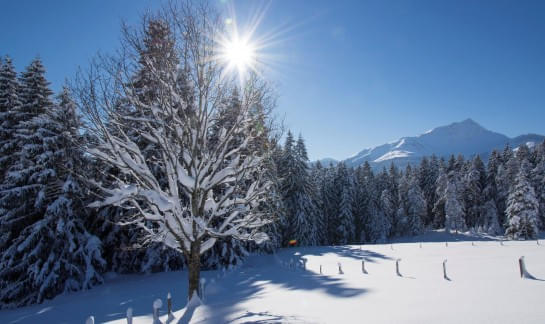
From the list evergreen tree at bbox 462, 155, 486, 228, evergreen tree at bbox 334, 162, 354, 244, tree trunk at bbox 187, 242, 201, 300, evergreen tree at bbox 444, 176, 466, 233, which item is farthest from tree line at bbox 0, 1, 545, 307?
evergreen tree at bbox 462, 155, 486, 228

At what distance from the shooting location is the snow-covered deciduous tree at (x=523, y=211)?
41812mm

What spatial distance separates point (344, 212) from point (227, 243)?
32734 mm

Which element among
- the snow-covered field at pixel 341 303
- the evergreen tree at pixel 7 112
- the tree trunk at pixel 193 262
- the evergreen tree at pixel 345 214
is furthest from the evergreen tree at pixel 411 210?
the evergreen tree at pixel 7 112

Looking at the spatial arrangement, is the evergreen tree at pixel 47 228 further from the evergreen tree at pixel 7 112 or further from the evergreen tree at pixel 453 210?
the evergreen tree at pixel 453 210

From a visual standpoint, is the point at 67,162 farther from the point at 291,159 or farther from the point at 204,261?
the point at 291,159

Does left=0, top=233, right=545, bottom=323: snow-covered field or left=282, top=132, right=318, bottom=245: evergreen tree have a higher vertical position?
left=282, top=132, right=318, bottom=245: evergreen tree

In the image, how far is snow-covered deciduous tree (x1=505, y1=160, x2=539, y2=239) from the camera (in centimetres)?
4181

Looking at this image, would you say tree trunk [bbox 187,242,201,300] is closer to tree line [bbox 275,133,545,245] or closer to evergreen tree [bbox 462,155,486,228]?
tree line [bbox 275,133,545,245]

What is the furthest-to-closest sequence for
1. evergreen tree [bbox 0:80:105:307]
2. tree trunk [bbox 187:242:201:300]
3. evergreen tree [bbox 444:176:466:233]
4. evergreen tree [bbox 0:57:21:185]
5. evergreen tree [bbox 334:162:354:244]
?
1. evergreen tree [bbox 444:176:466:233]
2. evergreen tree [bbox 334:162:354:244]
3. evergreen tree [bbox 0:57:21:185]
4. evergreen tree [bbox 0:80:105:307]
5. tree trunk [bbox 187:242:201:300]

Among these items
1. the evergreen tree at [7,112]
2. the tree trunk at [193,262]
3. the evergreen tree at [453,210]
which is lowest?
the tree trunk at [193,262]

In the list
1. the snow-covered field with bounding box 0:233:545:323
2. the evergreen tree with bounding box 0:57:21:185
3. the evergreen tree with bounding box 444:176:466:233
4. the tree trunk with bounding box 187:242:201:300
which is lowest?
the snow-covered field with bounding box 0:233:545:323

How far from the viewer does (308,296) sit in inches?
449

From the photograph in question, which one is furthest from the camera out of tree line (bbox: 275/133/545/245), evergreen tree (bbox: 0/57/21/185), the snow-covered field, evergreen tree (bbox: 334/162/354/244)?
evergreen tree (bbox: 334/162/354/244)

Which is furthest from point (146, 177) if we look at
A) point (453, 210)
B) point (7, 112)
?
point (453, 210)
